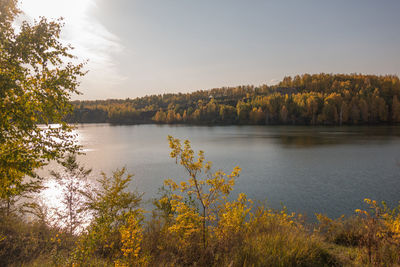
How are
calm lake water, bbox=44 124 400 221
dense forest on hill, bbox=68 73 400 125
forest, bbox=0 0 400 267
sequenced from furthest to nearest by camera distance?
dense forest on hill, bbox=68 73 400 125
calm lake water, bbox=44 124 400 221
forest, bbox=0 0 400 267

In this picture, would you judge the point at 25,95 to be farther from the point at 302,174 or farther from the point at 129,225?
the point at 302,174

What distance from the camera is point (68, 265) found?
4145 mm

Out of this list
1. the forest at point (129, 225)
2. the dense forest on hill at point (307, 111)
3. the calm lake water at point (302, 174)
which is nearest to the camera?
the forest at point (129, 225)

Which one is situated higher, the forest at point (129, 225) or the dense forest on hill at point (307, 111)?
the dense forest on hill at point (307, 111)

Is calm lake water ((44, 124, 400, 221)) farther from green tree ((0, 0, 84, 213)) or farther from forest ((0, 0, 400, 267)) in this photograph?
green tree ((0, 0, 84, 213))

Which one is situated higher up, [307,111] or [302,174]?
[307,111]

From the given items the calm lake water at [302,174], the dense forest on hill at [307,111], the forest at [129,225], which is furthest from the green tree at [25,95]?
the dense forest on hill at [307,111]

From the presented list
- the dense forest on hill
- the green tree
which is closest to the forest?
the green tree

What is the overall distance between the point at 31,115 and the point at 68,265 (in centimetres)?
502

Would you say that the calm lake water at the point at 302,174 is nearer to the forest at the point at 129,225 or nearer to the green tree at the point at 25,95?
the forest at the point at 129,225

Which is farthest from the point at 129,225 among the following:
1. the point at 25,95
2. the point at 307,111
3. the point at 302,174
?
the point at 307,111

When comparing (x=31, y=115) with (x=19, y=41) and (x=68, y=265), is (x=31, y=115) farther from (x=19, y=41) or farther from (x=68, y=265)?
(x=68, y=265)

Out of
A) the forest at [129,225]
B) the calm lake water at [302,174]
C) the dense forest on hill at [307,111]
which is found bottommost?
the calm lake water at [302,174]

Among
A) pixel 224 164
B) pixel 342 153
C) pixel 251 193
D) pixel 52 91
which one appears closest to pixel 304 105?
pixel 342 153
